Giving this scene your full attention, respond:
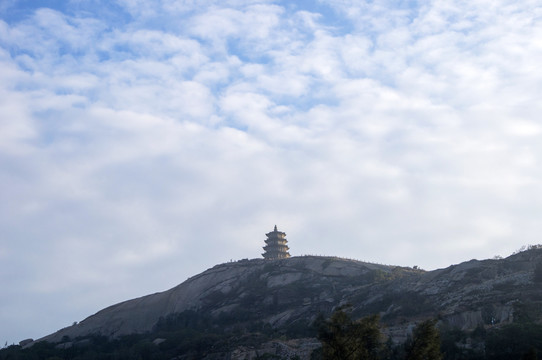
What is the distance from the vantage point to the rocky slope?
54969mm

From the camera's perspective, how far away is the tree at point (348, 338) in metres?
30.2

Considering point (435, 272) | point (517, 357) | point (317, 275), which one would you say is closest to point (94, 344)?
point (317, 275)

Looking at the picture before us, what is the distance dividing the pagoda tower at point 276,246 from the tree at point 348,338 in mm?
87628

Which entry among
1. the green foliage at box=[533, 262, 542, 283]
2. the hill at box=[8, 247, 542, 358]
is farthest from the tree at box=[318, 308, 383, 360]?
the green foliage at box=[533, 262, 542, 283]

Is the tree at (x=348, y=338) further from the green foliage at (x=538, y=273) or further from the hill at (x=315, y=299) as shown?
the green foliage at (x=538, y=273)

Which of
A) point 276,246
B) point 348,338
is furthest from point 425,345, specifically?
point 276,246

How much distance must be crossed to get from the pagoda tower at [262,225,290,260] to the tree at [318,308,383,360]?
87.6m

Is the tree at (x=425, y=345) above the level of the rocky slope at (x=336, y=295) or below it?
below

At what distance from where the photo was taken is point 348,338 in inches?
1198

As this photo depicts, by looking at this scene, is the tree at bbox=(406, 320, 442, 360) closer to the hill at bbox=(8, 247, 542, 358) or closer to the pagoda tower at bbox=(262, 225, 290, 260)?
the hill at bbox=(8, 247, 542, 358)

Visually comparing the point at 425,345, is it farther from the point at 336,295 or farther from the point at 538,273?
the point at 336,295

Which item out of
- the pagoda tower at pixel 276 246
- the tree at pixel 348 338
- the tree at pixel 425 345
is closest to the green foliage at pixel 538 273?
the tree at pixel 425 345

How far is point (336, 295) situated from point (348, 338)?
151ft

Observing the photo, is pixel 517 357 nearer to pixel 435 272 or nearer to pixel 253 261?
pixel 435 272
